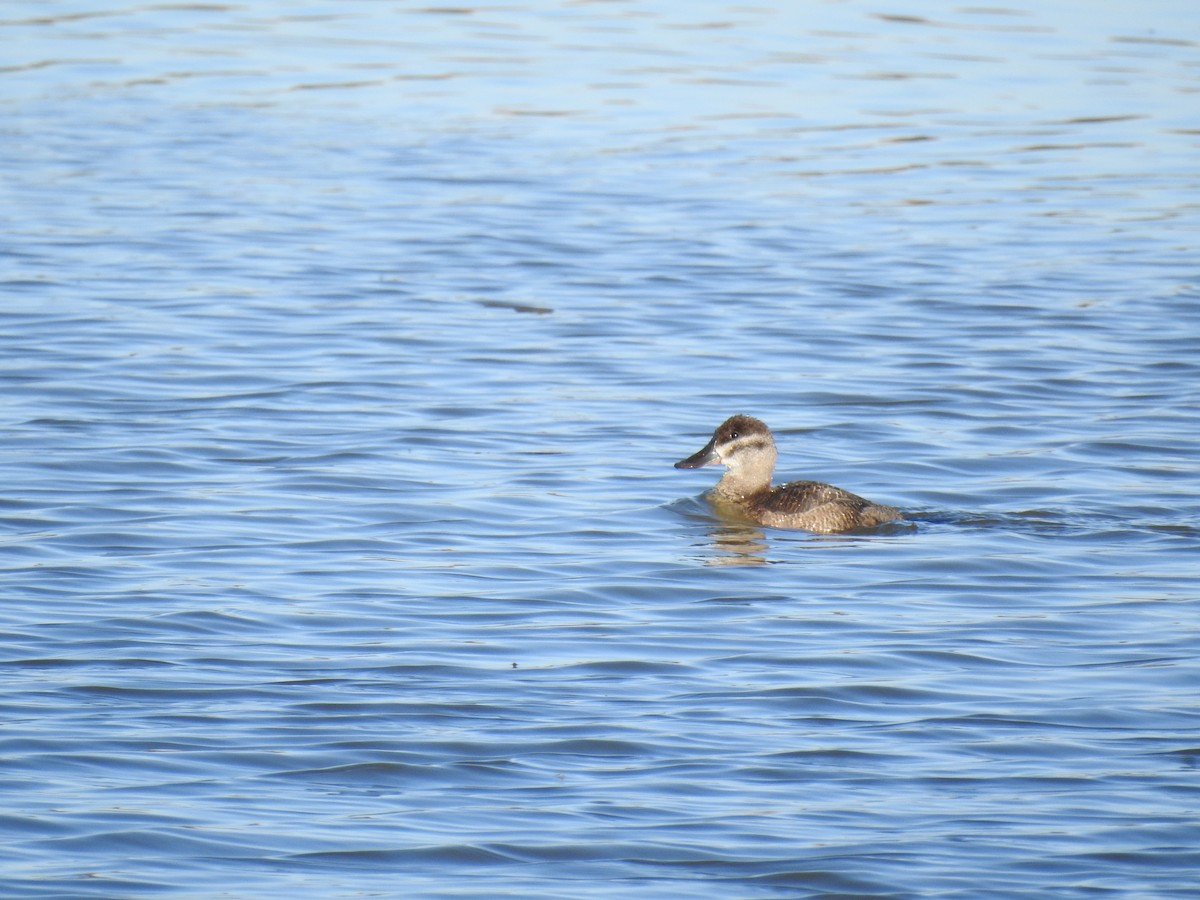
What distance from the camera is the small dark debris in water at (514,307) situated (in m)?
16.5

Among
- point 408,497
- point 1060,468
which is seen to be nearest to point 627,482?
point 408,497

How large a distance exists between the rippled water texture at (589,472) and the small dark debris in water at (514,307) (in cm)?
4

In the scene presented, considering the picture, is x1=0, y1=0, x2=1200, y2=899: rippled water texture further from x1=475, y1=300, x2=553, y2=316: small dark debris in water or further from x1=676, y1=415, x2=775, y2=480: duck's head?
x1=676, y1=415, x2=775, y2=480: duck's head

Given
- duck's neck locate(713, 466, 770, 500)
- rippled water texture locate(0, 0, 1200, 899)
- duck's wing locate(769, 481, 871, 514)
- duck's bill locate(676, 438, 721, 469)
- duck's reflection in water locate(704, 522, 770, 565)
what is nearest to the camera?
rippled water texture locate(0, 0, 1200, 899)

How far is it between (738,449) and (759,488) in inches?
10.6

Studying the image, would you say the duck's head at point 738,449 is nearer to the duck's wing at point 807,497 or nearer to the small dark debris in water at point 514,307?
the duck's wing at point 807,497

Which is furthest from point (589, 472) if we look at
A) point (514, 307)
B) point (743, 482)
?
point (514, 307)

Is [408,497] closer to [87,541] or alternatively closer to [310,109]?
[87,541]

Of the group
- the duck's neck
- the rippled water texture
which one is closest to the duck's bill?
the duck's neck

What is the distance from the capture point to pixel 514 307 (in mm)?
16609

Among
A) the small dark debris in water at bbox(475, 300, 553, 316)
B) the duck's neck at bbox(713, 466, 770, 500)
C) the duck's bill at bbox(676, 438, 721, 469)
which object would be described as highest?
the duck's bill at bbox(676, 438, 721, 469)

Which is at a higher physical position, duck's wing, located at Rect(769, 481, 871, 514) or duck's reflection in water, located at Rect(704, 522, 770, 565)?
duck's wing, located at Rect(769, 481, 871, 514)

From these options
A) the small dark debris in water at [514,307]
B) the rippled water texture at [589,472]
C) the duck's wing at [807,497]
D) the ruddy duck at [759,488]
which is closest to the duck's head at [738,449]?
the ruddy duck at [759,488]

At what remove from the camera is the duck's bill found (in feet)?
37.4
